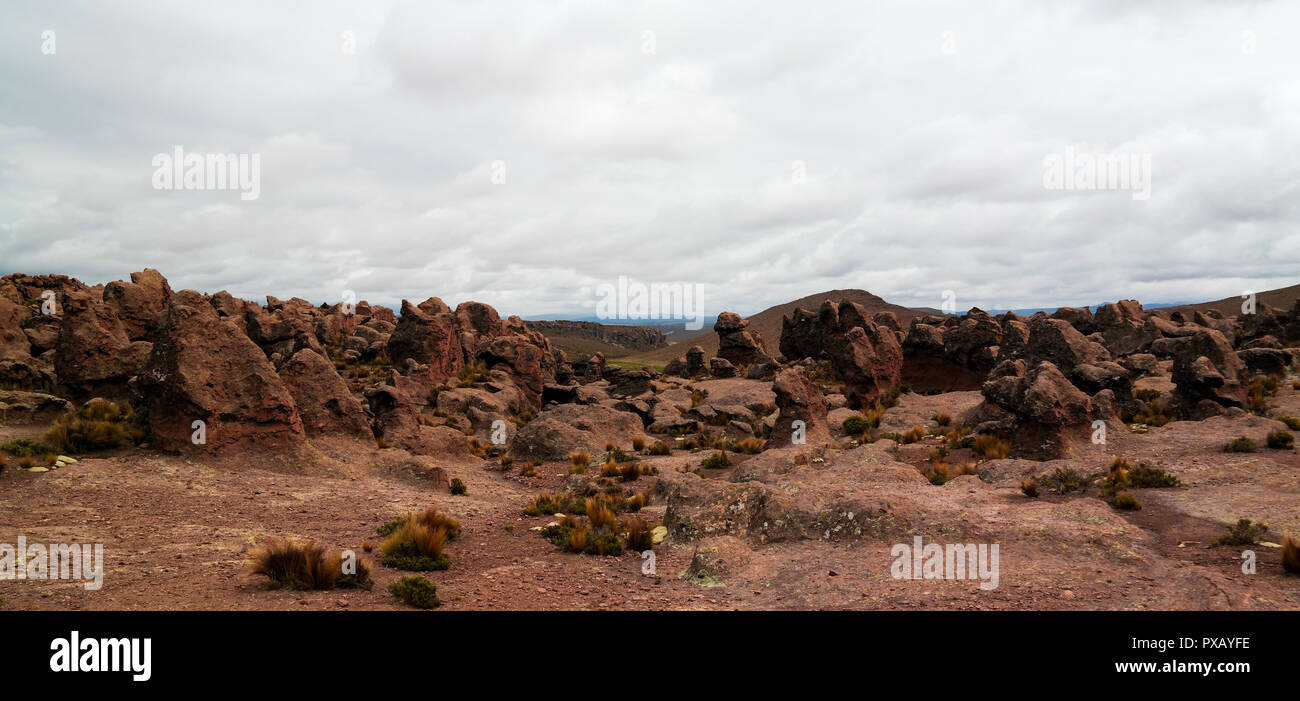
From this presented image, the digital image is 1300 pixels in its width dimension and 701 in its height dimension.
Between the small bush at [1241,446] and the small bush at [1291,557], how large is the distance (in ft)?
34.6

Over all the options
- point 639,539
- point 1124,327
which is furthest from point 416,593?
point 1124,327

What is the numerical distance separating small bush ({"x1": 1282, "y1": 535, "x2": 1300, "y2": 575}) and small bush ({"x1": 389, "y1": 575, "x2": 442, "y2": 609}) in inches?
489

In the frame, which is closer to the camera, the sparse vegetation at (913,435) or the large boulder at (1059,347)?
the sparse vegetation at (913,435)

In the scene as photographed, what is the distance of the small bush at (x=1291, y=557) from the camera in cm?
901

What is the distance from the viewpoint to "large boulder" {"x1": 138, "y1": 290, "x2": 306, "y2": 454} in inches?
617

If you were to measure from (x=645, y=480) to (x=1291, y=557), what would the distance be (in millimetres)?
15609

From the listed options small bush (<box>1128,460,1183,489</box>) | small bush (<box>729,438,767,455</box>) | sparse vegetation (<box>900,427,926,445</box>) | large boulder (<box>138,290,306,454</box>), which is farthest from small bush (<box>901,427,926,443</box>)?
large boulder (<box>138,290,306,454</box>)

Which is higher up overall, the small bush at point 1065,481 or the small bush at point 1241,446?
the small bush at point 1241,446

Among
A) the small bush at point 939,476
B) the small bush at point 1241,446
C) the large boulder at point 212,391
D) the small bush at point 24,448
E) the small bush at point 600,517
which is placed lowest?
the small bush at point 600,517

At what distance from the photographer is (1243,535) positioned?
10.6 meters

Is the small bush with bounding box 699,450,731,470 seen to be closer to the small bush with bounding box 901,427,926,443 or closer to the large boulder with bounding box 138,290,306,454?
the small bush with bounding box 901,427,926,443

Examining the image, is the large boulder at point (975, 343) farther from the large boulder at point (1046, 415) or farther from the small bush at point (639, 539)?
the small bush at point (639, 539)

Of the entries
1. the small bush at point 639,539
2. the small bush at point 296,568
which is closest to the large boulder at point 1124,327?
the small bush at point 639,539
